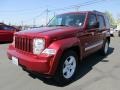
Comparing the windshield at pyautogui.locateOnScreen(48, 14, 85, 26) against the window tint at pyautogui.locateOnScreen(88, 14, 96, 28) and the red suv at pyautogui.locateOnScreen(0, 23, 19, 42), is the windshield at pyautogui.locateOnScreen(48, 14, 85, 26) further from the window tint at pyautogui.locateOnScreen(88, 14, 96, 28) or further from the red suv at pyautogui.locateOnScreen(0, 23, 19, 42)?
the red suv at pyautogui.locateOnScreen(0, 23, 19, 42)

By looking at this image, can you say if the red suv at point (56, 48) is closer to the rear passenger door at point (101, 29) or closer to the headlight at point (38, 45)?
the headlight at point (38, 45)

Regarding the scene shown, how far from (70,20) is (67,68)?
1891mm

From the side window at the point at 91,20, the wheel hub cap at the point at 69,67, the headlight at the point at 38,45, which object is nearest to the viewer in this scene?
the headlight at the point at 38,45

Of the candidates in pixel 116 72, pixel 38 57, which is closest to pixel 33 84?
pixel 38 57

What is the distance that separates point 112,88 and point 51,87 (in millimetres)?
1488

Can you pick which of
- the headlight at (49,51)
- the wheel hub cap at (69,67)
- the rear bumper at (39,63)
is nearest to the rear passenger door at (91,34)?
the wheel hub cap at (69,67)

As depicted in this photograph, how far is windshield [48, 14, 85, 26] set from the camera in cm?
625

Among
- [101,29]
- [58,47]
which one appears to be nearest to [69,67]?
[58,47]

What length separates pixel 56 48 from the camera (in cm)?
458

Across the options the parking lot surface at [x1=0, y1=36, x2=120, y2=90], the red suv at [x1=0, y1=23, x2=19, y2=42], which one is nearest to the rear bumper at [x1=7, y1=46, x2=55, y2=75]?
the parking lot surface at [x1=0, y1=36, x2=120, y2=90]

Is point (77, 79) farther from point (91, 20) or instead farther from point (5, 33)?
point (5, 33)

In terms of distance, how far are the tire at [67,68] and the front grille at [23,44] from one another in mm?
833

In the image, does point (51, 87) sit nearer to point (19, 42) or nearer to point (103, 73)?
point (19, 42)

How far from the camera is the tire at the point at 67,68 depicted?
485cm
